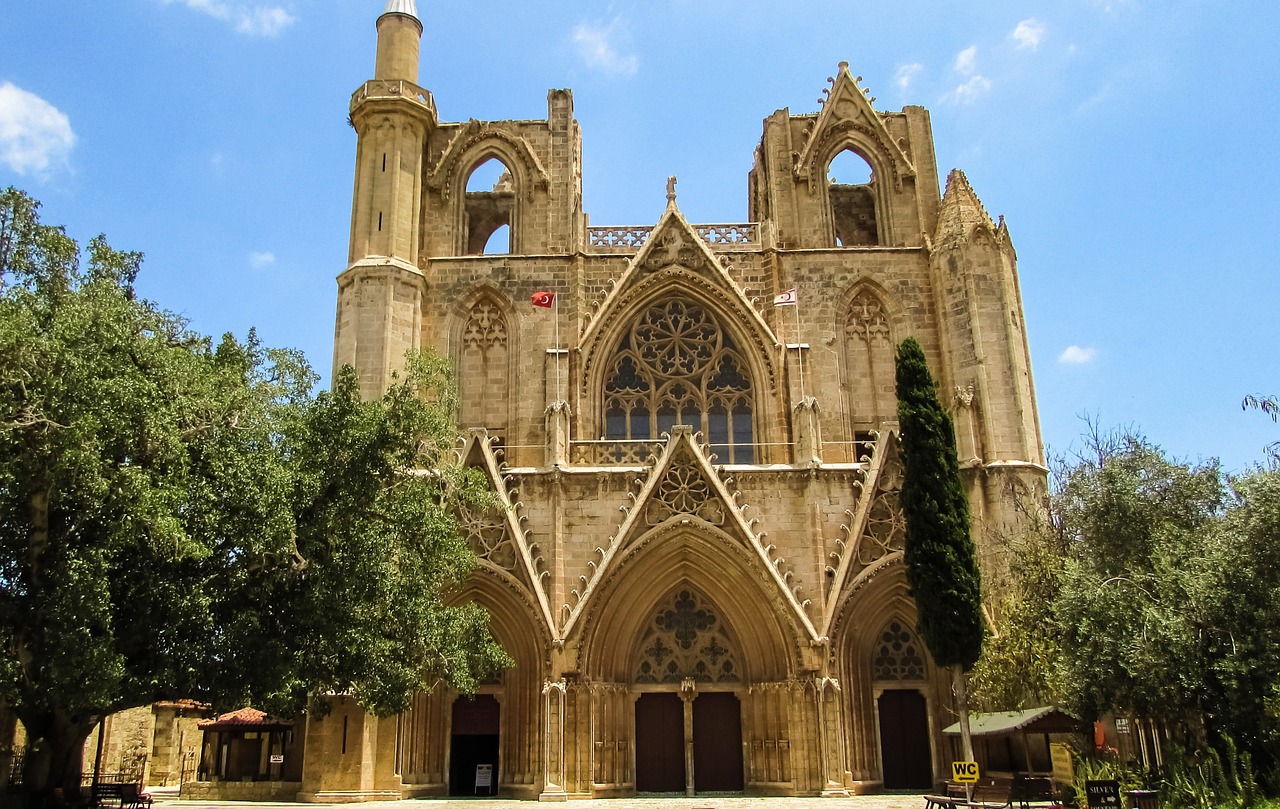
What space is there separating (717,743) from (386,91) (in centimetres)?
1823

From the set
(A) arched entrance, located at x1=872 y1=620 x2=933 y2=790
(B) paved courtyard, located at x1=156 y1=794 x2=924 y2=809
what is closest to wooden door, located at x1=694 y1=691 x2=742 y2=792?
(B) paved courtyard, located at x1=156 y1=794 x2=924 y2=809

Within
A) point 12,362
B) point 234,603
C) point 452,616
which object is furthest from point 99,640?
point 452,616

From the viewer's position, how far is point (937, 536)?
2053 cm

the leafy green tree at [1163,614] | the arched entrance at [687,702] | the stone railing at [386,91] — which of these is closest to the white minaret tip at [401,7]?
the stone railing at [386,91]

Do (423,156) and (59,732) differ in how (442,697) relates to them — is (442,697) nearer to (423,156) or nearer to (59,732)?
(59,732)

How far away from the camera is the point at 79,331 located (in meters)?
14.2

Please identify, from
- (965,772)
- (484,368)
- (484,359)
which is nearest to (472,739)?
(484,368)

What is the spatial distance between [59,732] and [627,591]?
11459 millimetres

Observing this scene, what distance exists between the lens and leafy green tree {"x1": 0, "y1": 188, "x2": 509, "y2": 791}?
13406 mm

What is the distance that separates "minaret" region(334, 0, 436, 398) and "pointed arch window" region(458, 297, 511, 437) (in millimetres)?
1413

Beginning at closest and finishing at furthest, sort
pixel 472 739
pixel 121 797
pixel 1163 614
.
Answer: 1. pixel 1163 614
2. pixel 121 797
3. pixel 472 739

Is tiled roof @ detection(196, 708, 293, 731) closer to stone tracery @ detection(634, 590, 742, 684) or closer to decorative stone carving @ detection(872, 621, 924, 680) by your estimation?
stone tracery @ detection(634, 590, 742, 684)

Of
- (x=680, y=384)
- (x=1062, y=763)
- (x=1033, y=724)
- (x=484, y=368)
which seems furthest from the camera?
(x=484, y=368)

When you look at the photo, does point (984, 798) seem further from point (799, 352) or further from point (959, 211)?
point (959, 211)
